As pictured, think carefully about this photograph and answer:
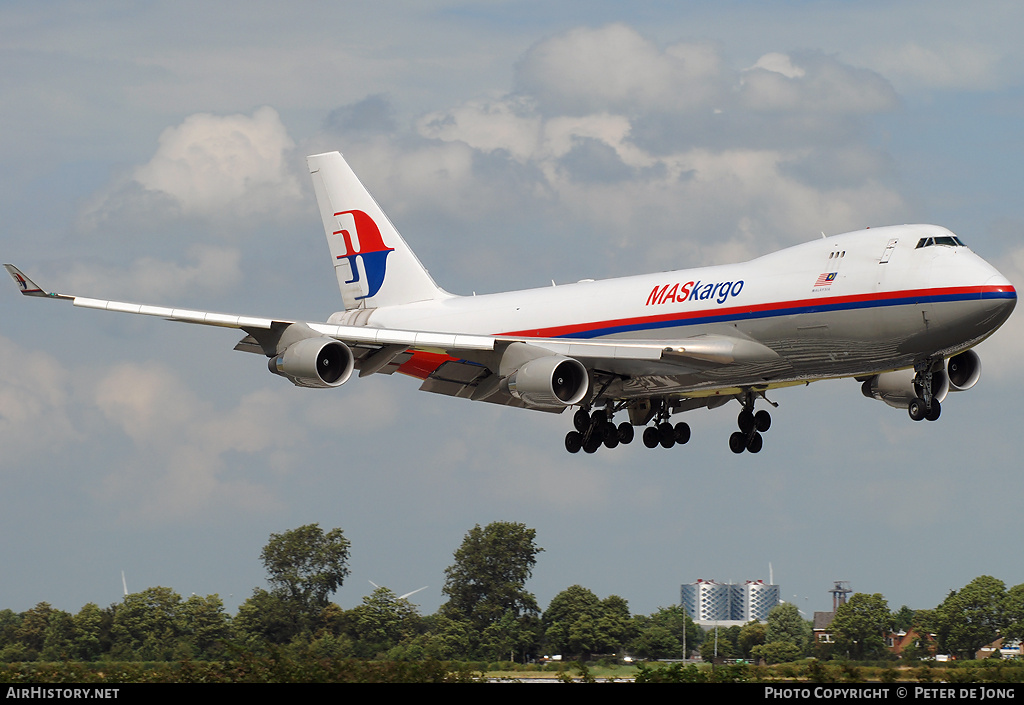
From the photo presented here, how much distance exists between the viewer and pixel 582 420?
46625 mm

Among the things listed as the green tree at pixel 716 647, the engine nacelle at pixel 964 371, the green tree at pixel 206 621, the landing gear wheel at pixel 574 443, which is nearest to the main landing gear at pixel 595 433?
the landing gear wheel at pixel 574 443

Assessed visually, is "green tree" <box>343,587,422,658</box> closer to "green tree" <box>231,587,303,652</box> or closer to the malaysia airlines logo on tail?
"green tree" <box>231,587,303,652</box>

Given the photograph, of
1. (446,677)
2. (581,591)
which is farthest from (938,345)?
(581,591)

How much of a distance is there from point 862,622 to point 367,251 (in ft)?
107

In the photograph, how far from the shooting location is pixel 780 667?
4453 centimetres

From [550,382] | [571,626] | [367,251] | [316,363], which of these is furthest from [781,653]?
[316,363]

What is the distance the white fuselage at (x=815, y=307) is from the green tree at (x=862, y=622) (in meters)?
25.5

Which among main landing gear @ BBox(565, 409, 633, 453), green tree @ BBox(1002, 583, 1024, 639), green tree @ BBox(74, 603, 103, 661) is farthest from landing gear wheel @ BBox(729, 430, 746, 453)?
green tree @ BBox(1002, 583, 1024, 639)

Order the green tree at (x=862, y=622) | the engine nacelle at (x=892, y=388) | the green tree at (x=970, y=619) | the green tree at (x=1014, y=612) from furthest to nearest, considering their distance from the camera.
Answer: the green tree at (x=1014, y=612), the green tree at (x=970, y=619), the green tree at (x=862, y=622), the engine nacelle at (x=892, y=388)

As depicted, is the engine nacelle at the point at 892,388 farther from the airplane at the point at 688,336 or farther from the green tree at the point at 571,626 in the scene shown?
the green tree at the point at 571,626

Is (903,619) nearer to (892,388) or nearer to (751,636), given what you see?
(751,636)

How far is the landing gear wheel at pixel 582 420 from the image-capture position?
4654 cm

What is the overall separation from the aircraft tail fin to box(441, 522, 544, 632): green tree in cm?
1788
